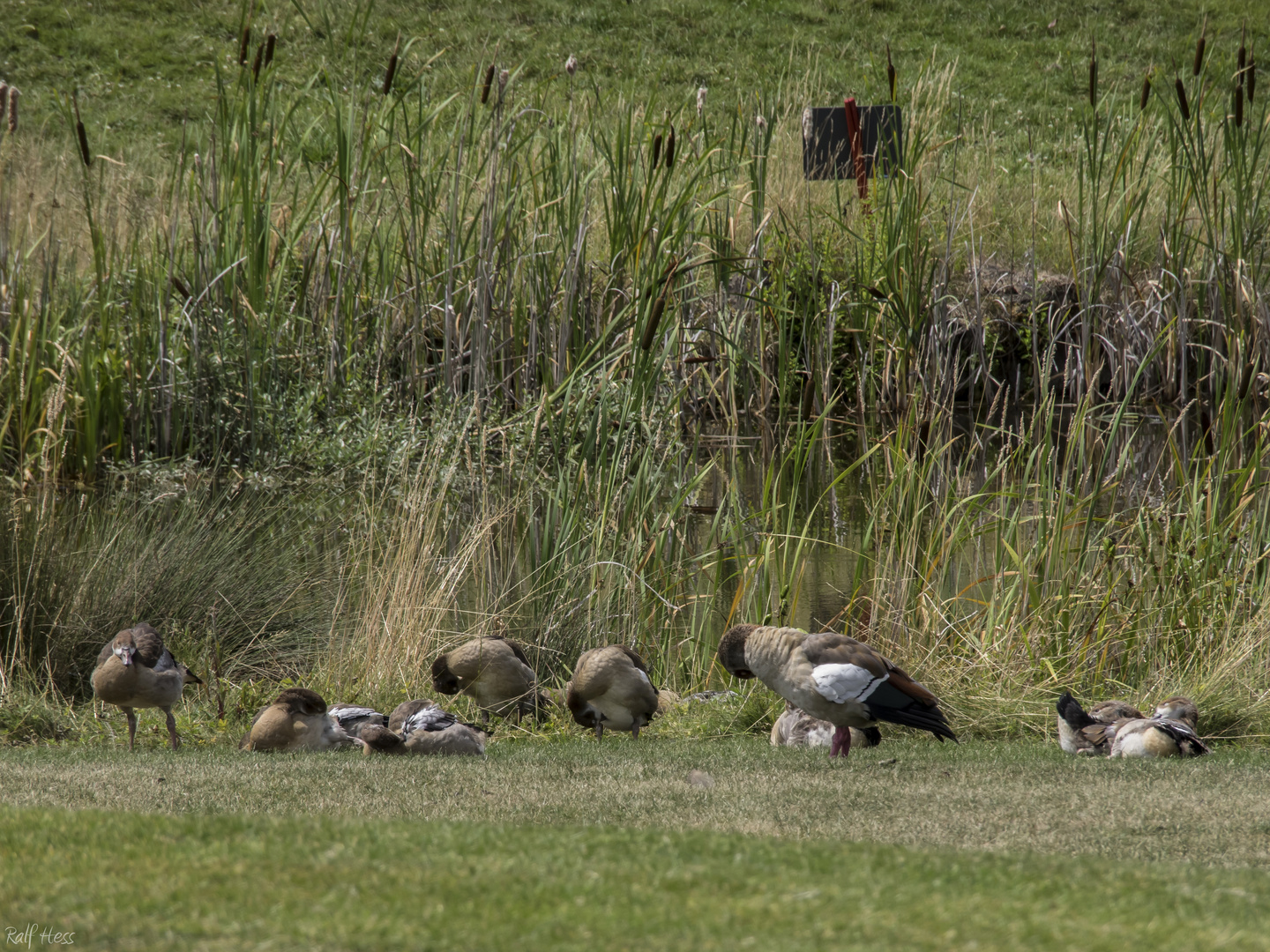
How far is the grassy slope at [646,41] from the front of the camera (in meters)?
23.5

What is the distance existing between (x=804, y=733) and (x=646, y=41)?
925 inches

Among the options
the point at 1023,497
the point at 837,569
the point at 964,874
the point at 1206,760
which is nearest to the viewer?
the point at 964,874

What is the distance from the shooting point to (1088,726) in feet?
17.2

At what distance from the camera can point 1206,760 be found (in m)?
4.92

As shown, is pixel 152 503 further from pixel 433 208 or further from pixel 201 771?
pixel 201 771

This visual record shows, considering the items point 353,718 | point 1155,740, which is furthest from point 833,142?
point 353,718

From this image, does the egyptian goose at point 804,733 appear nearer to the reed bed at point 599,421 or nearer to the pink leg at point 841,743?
the pink leg at point 841,743

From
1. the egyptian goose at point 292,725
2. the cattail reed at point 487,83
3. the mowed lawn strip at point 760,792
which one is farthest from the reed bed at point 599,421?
the mowed lawn strip at point 760,792

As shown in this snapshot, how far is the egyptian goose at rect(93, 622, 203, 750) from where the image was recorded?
518cm

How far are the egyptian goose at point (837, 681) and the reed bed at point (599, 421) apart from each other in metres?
1.07

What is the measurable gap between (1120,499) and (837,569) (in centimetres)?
204

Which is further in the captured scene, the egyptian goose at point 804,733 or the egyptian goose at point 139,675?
the egyptian goose at point 804,733

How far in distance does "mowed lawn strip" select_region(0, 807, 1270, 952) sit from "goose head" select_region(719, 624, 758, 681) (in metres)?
1.95

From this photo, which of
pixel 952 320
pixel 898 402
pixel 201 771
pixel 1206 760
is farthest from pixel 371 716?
pixel 952 320
